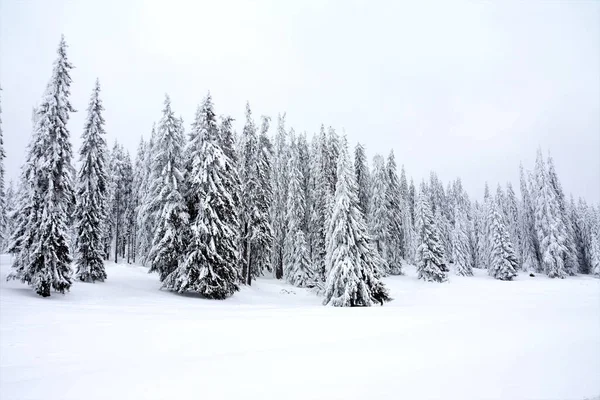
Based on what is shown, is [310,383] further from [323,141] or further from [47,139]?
[323,141]

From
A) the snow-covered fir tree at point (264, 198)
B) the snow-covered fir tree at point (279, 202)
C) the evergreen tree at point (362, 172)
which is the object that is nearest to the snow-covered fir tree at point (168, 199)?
the snow-covered fir tree at point (264, 198)

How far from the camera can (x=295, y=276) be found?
124 feet

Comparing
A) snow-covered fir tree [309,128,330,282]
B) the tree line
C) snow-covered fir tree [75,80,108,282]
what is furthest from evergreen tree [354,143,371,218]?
snow-covered fir tree [75,80,108,282]

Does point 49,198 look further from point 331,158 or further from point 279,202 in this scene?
point 279,202

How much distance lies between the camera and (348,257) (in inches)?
961

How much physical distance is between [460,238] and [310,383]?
5516 cm

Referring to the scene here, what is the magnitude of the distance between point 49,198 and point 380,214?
34.6m

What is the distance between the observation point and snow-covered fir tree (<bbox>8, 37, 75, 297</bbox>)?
20312 mm

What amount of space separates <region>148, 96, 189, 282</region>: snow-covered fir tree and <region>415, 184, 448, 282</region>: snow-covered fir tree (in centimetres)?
2854

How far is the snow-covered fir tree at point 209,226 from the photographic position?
24547 millimetres

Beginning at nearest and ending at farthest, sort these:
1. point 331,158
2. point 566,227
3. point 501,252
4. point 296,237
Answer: point 296,237
point 331,158
point 501,252
point 566,227

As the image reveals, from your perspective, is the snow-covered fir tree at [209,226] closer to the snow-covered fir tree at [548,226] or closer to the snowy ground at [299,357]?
the snowy ground at [299,357]

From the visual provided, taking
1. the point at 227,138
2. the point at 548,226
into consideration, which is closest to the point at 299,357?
the point at 227,138

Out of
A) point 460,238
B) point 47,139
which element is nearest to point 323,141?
point 47,139
